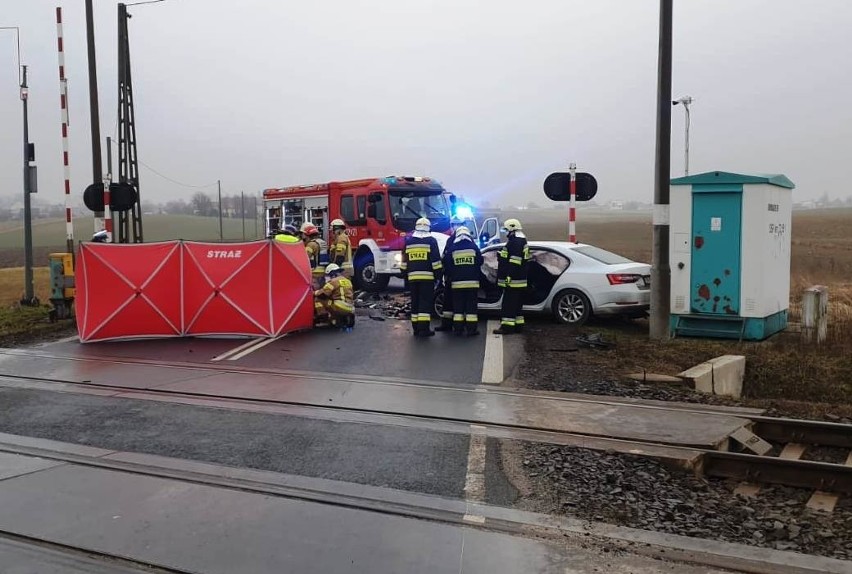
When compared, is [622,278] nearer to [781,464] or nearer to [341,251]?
[341,251]

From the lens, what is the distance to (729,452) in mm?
5559

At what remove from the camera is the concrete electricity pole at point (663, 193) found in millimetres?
10156

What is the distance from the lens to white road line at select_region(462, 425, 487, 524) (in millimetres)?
4418

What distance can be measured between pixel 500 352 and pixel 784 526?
5394 mm

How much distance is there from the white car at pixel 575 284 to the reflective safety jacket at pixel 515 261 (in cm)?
70

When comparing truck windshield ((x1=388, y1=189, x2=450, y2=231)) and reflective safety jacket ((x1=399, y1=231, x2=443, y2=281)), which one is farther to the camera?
truck windshield ((x1=388, y1=189, x2=450, y2=231))

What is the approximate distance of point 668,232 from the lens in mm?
10227

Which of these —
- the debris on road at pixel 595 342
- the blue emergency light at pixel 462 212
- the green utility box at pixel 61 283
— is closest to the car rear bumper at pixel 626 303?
the debris on road at pixel 595 342

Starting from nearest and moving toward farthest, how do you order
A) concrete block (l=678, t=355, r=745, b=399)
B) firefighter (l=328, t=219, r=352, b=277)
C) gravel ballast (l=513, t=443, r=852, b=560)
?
1. gravel ballast (l=513, t=443, r=852, b=560)
2. concrete block (l=678, t=355, r=745, b=399)
3. firefighter (l=328, t=219, r=352, b=277)

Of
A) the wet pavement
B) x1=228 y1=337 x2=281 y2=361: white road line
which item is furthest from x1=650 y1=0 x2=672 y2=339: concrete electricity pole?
the wet pavement

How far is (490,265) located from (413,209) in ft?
15.9

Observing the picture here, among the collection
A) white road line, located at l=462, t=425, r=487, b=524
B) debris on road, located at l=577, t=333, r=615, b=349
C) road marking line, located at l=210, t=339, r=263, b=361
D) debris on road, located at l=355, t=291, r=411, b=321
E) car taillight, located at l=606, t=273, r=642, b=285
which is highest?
car taillight, located at l=606, t=273, r=642, b=285

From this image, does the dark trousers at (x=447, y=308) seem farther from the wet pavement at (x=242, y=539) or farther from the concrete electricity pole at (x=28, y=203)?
the concrete electricity pole at (x=28, y=203)

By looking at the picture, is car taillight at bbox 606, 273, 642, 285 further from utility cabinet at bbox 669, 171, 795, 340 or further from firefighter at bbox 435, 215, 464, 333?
firefighter at bbox 435, 215, 464, 333
